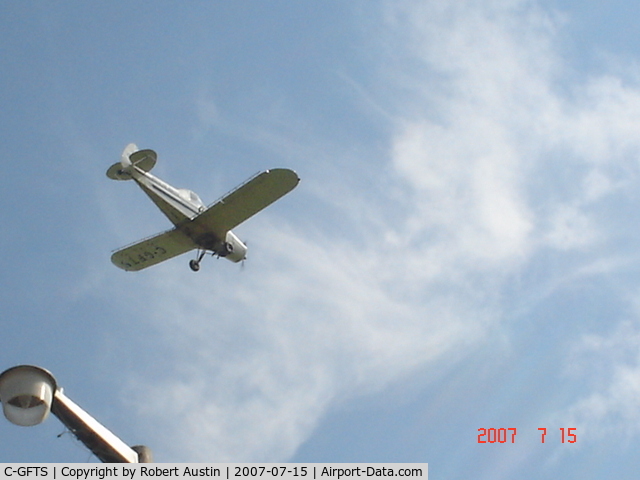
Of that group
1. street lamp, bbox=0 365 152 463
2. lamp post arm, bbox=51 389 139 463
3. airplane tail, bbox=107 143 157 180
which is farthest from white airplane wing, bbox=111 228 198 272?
street lamp, bbox=0 365 152 463

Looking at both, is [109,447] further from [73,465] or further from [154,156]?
[154,156]

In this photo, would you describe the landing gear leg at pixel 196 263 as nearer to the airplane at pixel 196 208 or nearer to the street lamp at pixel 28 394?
the airplane at pixel 196 208

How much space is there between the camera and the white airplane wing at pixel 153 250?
1602 inches

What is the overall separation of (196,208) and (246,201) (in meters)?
2.88

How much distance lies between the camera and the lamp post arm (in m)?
14.2

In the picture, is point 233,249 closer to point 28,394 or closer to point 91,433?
point 91,433

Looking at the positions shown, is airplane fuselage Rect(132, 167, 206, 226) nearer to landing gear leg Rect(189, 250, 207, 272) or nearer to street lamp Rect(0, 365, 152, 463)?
landing gear leg Rect(189, 250, 207, 272)

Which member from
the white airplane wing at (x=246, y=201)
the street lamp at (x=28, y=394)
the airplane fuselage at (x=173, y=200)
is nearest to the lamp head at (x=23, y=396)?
the street lamp at (x=28, y=394)

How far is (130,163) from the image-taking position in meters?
40.4

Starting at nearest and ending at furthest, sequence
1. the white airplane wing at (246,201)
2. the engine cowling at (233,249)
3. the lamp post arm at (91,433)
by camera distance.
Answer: the lamp post arm at (91,433)
the white airplane wing at (246,201)
the engine cowling at (233,249)

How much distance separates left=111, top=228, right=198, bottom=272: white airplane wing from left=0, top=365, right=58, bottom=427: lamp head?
2696cm

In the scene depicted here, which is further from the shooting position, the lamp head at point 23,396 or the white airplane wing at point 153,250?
the white airplane wing at point 153,250

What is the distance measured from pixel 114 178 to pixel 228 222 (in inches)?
243

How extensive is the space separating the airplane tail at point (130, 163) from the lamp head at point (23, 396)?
28.0m
